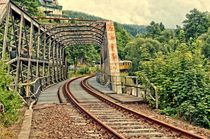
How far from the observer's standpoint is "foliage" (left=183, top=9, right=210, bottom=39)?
101 m

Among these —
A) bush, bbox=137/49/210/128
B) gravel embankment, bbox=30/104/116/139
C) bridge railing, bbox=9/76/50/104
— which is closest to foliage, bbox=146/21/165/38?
bridge railing, bbox=9/76/50/104

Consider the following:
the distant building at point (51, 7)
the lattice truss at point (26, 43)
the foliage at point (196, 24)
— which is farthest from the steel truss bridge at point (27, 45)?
the distant building at point (51, 7)

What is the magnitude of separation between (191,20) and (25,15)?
8584cm

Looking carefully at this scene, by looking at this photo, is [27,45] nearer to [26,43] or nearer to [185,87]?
[26,43]

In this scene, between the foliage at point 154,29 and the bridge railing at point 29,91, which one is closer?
the bridge railing at point 29,91

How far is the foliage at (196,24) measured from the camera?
330 feet

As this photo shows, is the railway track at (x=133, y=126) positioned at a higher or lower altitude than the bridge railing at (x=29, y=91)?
lower

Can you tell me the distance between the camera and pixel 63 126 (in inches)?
494

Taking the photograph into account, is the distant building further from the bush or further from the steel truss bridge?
the bush

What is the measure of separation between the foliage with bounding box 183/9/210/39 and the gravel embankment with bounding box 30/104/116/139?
87991 millimetres

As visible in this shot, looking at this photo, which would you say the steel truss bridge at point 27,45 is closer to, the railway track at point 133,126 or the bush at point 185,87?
the railway track at point 133,126

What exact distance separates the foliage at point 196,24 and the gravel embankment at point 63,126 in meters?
88.0

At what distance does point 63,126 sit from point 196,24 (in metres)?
94.3

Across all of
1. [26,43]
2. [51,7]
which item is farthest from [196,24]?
[26,43]
